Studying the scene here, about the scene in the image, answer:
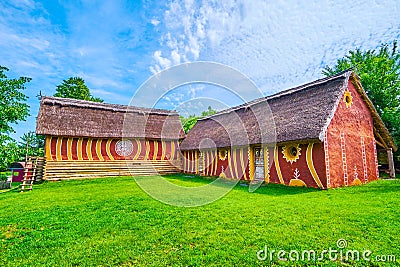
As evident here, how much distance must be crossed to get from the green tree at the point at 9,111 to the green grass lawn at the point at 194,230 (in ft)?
22.6

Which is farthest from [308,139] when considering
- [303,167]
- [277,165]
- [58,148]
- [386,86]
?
[58,148]

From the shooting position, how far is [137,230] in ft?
16.7

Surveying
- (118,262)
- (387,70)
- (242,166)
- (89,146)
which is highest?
(387,70)

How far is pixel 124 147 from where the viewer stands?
1714cm

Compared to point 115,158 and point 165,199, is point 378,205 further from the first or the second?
point 115,158

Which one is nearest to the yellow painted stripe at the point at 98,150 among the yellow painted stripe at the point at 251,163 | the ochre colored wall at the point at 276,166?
the ochre colored wall at the point at 276,166

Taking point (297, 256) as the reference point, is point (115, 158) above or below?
above

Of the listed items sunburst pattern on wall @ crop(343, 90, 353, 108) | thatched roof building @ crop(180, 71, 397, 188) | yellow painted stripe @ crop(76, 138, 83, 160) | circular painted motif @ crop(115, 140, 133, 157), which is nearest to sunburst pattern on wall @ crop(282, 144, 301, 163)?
thatched roof building @ crop(180, 71, 397, 188)

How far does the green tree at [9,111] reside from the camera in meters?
12.8

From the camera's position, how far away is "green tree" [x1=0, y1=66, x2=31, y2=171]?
12.8 metres

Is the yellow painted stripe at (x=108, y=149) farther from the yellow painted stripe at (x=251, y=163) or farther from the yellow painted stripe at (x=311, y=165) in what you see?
the yellow painted stripe at (x=311, y=165)

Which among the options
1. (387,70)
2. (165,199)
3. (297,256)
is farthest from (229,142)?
(387,70)

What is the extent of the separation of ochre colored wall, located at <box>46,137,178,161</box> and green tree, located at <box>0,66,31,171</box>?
6.17 ft

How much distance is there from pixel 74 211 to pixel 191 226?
364cm
